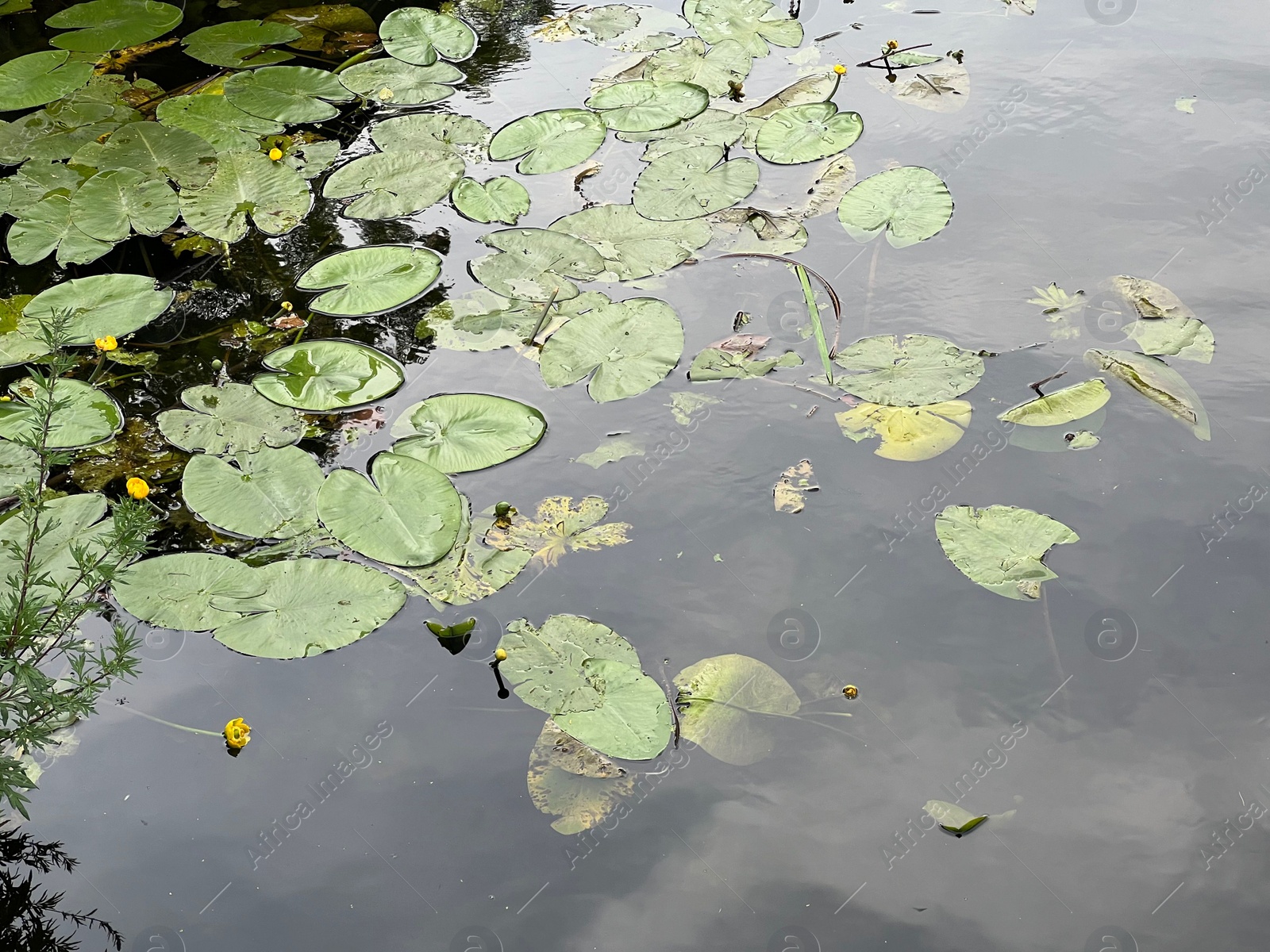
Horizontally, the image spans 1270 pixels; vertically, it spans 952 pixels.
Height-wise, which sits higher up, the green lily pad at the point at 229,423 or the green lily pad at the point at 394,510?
the green lily pad at the point at 229,423

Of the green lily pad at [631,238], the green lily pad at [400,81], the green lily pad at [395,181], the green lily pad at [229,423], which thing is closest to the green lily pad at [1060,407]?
the green lily pad at [631,238]

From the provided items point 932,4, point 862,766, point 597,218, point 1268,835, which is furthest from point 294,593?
point 932,4

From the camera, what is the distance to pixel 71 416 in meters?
2.32

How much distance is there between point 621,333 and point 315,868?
1.56 meters

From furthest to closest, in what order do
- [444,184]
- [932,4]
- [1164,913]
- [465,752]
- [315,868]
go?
[932,4] → [444,184] → [465,752] → [315,868] → [1164,913]

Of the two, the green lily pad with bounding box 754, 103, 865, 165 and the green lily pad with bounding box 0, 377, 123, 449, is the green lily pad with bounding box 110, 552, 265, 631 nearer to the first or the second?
the green lily pad with bounding box 0, 377, 123, 449

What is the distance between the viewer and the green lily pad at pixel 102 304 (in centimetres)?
255

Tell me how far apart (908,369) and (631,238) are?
1.01 metres

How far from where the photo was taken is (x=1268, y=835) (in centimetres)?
162

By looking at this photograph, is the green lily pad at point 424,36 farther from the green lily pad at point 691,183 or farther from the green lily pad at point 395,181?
the green lily pad at point 691,183

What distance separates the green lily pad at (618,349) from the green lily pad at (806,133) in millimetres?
938

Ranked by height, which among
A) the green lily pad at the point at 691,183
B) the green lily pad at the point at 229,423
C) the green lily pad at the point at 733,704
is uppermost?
the green lily pad at the point at 691,183

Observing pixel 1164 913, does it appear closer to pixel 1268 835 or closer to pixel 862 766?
pixel 1268 835

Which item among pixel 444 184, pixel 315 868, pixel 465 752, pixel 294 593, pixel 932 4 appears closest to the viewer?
pixel 315 868
